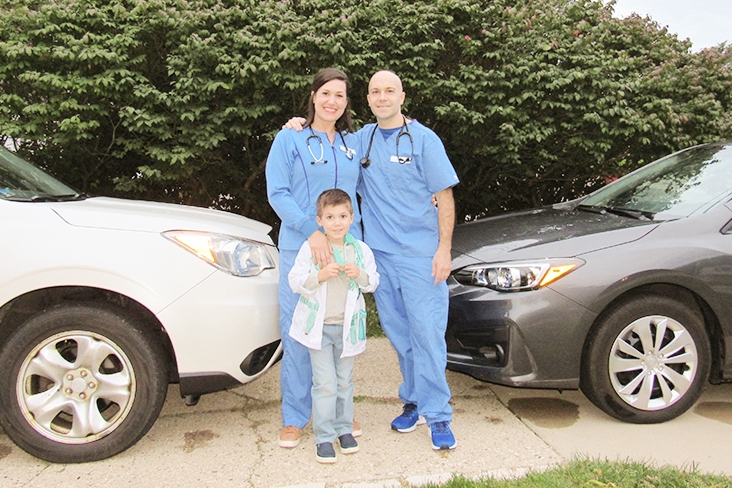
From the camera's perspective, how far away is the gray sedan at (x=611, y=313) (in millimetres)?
3207

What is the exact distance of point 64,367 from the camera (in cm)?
287

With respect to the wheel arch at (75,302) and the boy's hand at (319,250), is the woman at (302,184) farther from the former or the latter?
the wheel arch at (75,302)

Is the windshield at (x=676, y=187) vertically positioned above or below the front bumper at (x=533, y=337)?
above

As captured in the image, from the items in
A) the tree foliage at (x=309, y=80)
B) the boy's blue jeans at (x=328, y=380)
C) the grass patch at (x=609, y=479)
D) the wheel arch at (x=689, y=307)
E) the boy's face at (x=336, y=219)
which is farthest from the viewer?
the tree foliage at (x=309, y=80)

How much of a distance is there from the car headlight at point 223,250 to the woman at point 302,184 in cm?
15

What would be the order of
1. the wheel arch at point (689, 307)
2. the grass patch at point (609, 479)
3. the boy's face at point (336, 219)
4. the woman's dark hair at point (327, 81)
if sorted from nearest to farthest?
the grass patch at point (609, 479) < the boy's face at point (336, 219) < the woman's dark hair at point (327, 81) < the wheel arch at point (689, 307)

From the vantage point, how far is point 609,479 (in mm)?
2732

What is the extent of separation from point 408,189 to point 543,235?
2.95 ft

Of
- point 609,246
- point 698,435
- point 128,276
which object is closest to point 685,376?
point 698,435

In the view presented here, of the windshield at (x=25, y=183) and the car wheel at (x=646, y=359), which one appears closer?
the windshield at (x=25, y=183)

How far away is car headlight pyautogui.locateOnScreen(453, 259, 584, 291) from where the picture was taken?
324 cm

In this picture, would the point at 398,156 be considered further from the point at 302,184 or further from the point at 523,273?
the point at 523,273

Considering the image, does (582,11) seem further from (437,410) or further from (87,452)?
(87,452)

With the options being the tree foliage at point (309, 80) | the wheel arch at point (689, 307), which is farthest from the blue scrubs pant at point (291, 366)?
the tree foliage at point (309, 80)
